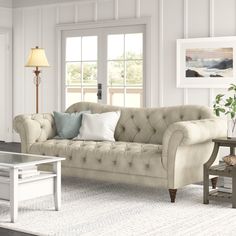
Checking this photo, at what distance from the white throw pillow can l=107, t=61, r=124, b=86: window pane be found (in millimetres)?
2264

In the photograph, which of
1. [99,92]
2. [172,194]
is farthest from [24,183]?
[99,92]

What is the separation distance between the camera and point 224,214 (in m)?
4.30

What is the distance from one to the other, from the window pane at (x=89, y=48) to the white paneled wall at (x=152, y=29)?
31 cm

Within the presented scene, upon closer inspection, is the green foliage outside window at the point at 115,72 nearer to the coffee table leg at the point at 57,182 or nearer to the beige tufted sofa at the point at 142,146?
the beige tufted sofa at the point at 142,146

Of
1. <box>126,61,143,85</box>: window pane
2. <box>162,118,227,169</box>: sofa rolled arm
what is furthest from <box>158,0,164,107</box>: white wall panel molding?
<box>162,118,227,169</box>: sofa rolled arm

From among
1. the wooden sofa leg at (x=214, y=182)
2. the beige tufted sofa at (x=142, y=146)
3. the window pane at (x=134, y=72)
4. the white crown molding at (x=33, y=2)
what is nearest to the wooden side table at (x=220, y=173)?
the beige tufted sofa at (x=142, y=146)

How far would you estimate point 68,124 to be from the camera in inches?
231

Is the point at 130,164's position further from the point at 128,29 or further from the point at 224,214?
Answer: the point at 128,29

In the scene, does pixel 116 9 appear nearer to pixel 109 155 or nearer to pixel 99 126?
pixel 99 126

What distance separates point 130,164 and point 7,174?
48.8 inches

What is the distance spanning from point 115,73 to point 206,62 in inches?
62.7

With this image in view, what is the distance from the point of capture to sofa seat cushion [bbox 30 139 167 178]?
15.8ft

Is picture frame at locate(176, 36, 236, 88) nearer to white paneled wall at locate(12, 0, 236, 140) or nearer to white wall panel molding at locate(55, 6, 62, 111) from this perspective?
white paneled wall at locate(12, 0, 236, 140)

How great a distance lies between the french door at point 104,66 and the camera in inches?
308
